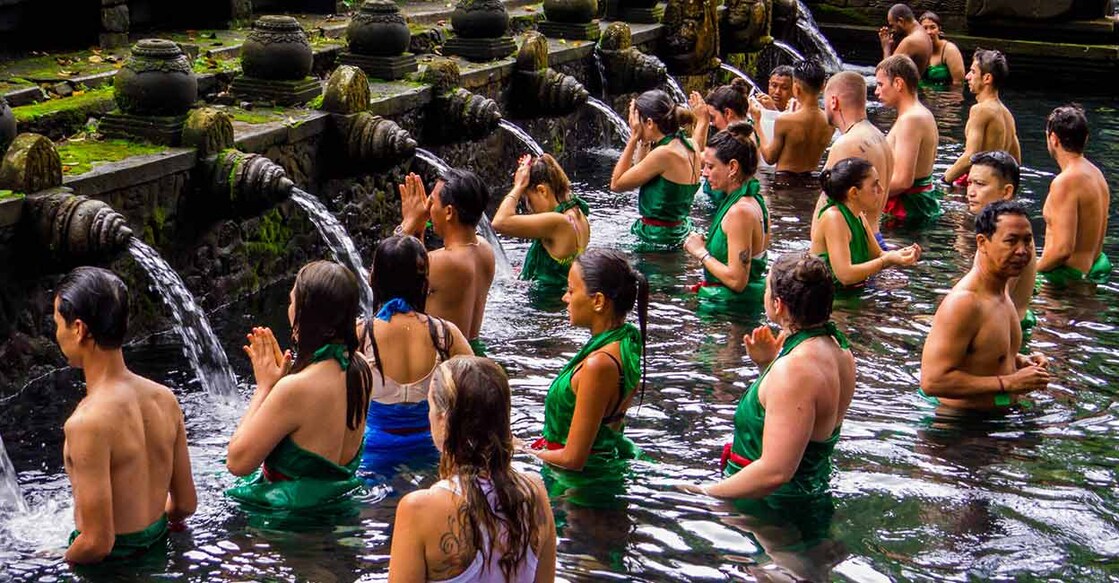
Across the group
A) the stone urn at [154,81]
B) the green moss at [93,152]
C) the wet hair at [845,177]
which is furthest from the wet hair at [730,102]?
the green moss at [93,152]

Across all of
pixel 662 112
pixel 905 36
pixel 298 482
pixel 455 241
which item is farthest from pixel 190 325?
pixel 905 36

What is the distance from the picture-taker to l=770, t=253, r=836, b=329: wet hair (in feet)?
17.2

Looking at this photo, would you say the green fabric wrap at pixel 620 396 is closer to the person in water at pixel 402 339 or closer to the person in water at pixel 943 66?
the person in water at pixel 402 339

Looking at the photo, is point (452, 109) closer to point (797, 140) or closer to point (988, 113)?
point (797, 140)

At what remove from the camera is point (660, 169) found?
984 cm

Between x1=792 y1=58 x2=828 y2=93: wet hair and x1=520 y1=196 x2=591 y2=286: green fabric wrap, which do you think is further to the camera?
x1=792 y1=58 x2=828 y2=93: wet hair

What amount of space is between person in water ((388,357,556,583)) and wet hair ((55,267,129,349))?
1602 millimetres

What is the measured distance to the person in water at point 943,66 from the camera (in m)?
18.0

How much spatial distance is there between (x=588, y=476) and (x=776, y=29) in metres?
15.0

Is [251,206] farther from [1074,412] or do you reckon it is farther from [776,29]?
[776,29]

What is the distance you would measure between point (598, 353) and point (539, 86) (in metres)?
7.43

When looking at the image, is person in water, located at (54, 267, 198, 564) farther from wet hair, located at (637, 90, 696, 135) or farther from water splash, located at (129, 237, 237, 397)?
wet hair, located at (637, 90, 696, 135)

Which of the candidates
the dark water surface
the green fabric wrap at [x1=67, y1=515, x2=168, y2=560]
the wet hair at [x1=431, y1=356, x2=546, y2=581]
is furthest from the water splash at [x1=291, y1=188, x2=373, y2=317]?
the wet hair at [x1=431, y1=356, x2=546, y2=581]

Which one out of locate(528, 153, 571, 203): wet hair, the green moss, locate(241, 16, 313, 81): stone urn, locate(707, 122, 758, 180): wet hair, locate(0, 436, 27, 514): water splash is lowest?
locate(0, 436, 27, 514): water splash
